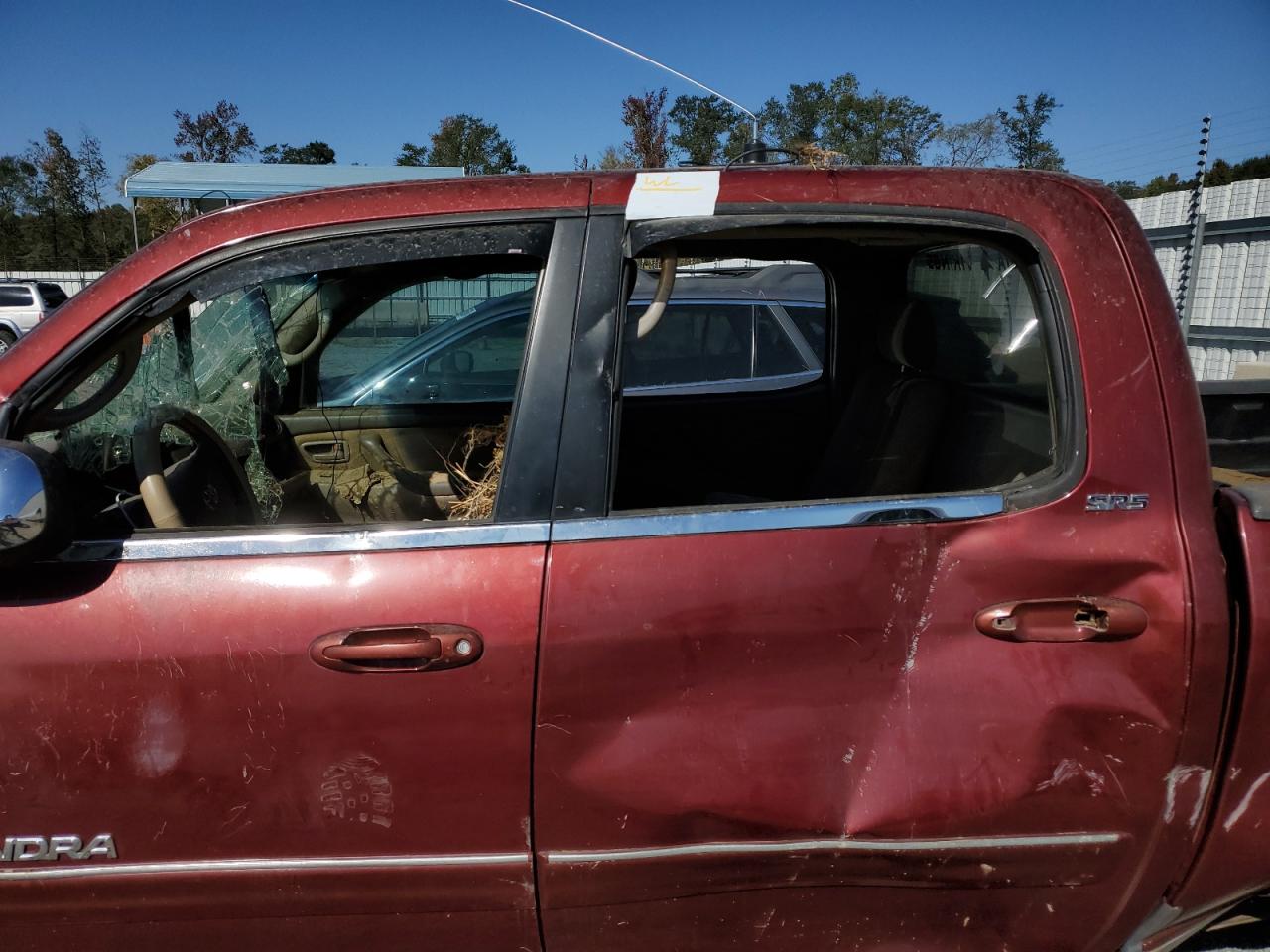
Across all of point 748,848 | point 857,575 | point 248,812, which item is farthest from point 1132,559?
point 248,812

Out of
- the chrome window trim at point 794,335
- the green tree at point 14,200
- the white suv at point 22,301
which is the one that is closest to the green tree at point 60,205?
the green tree at point 14,200

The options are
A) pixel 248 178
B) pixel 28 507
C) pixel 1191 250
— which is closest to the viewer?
pixel 28 507

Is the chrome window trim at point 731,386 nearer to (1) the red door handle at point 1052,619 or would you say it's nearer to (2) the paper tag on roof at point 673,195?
(2) the paper tag on roof at point 673,195

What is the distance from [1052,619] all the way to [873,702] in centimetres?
35

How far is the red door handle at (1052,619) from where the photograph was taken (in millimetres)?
1530

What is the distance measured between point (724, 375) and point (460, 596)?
3.33 metres

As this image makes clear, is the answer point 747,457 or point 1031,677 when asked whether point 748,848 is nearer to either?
point 1031,677

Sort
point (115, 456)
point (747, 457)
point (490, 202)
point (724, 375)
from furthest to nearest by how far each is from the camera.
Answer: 1. point (724, 375)
2. point (747, 457)
3. point (115, 456)
4. point (490, 202)

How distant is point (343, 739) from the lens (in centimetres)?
152

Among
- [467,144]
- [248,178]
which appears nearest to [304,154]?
[467,144]

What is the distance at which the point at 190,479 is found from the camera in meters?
2.07

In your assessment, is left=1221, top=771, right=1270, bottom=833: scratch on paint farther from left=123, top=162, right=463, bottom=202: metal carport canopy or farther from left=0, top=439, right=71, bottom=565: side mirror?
left=123, top=162, right=463, bottom=202: metal carport canopy

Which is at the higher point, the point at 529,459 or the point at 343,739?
the point at 529,459

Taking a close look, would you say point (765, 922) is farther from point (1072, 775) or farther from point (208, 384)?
point (208, 384)
